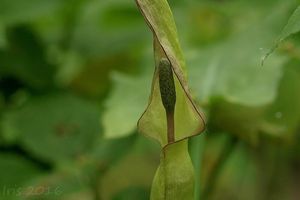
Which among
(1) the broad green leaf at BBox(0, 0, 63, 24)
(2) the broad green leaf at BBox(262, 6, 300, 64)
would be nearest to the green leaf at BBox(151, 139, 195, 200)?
(2) the broad green leaf at BBox(262, 6, 300, 64)

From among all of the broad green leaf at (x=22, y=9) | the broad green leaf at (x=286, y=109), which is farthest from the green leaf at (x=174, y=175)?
the broad green leaf at (x=22, y=9)

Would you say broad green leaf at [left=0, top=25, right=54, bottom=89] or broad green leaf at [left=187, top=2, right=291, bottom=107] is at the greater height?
broad green leaf at [left=187, top=2, right=291, bottom=107]

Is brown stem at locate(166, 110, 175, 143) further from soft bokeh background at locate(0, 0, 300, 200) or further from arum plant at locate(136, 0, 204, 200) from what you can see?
soft bokeh background at locate(0, 0, 300, 200)

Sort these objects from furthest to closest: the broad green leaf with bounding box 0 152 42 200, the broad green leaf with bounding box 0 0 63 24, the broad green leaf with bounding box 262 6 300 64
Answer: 1. the broad green leaf with bounding box 0 0 63 24
2. the broad green leaf with bounding box 0 152 42 200
3. the broad green leaf with bounding box 262 6 300 64

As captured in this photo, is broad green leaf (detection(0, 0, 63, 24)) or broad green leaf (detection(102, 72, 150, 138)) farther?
broad green leaf (detection(0, 0, 63, 24))

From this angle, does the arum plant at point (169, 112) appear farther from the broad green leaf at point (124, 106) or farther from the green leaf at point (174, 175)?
the broad green leaf at point (124, 106)

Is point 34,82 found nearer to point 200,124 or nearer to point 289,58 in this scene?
point 289,58

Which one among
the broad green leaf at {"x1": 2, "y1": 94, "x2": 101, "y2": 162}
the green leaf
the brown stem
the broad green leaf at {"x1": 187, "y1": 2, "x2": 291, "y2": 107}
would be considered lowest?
the broad green leaf at {"x1": 2, "y1": 94, "x2": 101, "y2": 162}

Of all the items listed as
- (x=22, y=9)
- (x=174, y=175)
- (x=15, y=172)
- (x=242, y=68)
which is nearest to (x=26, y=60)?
(x=22, y=9)

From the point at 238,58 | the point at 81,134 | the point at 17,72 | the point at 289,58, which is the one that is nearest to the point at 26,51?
the point at 17,72
